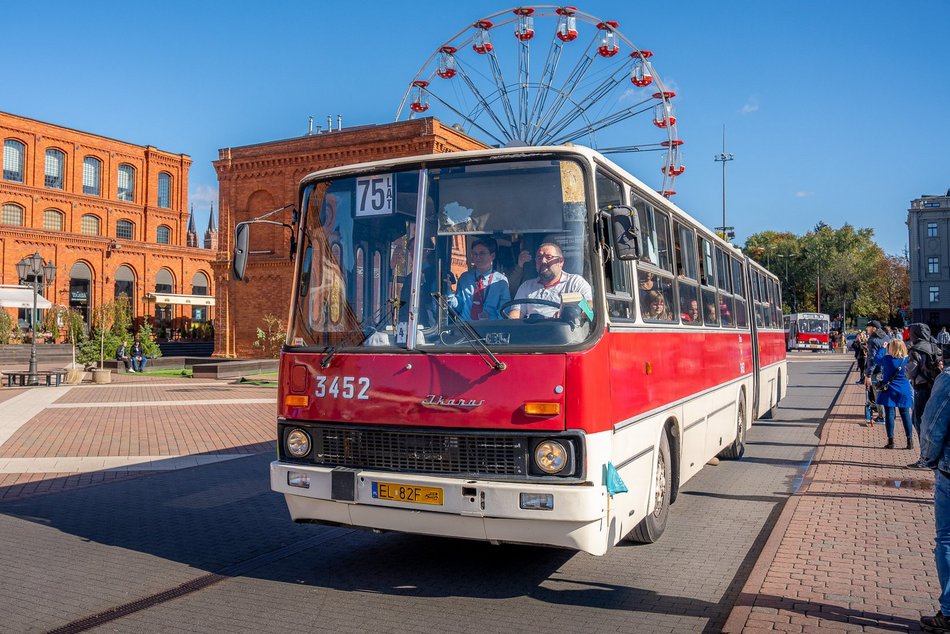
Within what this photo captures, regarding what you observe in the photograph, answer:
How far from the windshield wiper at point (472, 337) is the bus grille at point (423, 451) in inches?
18.0

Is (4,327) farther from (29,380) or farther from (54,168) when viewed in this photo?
(29,380)

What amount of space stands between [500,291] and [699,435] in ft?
12.8

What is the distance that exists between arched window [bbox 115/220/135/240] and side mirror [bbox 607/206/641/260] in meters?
67.2

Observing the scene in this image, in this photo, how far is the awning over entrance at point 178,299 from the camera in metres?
61.3

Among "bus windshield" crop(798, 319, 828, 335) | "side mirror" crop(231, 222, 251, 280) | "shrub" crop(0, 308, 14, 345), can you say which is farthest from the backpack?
"bus windshield" crop(798, 319, 828, 335)

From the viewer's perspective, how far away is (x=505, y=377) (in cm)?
516

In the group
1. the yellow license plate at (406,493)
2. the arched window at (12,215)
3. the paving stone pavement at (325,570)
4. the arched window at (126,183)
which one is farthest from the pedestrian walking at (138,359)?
the arched window at (126,183)

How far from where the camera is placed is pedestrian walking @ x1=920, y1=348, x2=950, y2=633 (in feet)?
14.9

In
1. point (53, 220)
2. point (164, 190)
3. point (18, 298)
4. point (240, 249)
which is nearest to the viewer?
point (240, 249)

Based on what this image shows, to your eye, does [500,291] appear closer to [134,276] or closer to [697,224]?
[697,224]

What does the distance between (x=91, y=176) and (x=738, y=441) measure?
64.2m

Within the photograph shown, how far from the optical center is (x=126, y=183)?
221 feet

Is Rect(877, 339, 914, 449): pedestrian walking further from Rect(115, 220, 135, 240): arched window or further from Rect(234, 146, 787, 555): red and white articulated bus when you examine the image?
Rect(115, 220, 135, 240): arched window

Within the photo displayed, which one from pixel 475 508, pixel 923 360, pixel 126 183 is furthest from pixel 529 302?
pixel 126 183
